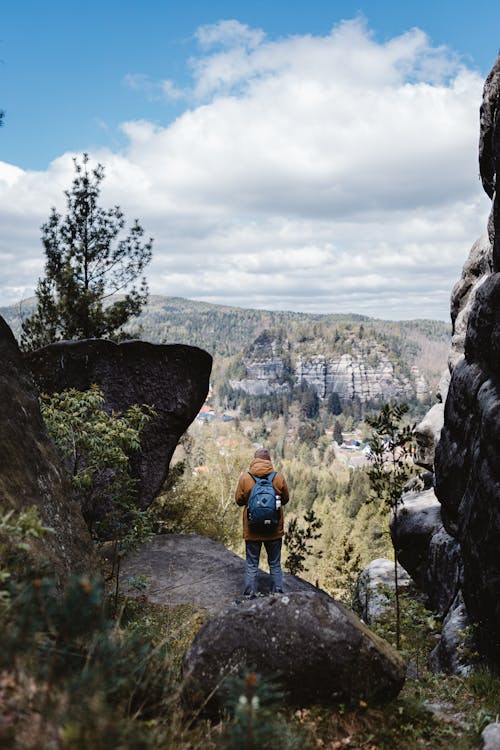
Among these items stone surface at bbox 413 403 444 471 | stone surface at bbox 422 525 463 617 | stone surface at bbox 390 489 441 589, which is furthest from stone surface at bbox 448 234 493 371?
stone surface at bbox 422 525 463 617

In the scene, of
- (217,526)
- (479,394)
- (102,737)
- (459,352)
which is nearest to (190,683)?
(102,737)

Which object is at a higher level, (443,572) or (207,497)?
(443,572)

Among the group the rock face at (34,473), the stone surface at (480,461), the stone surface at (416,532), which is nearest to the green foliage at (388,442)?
the stone surface at (480,461)

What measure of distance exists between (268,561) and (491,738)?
16.8 feet

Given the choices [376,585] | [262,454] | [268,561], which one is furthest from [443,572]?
[262,454]

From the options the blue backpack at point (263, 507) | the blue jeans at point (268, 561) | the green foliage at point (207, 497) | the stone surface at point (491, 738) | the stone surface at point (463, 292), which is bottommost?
the green foliage at point (207, 497)

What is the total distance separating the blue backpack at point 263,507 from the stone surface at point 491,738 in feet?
14.4

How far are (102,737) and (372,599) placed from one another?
13901 mm

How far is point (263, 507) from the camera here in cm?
796

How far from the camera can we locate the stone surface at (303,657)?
4426 millimetres

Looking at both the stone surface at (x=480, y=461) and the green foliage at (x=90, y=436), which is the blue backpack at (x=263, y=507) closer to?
the green foliage at (x=90, y=436)

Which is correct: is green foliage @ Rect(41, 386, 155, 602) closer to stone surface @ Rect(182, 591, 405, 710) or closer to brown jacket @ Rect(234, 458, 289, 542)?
brown jacket @ Rect(234, 458, 289, 542)

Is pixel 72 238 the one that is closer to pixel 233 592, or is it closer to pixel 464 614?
pixel 233 592

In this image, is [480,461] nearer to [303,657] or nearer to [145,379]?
[303,657]
